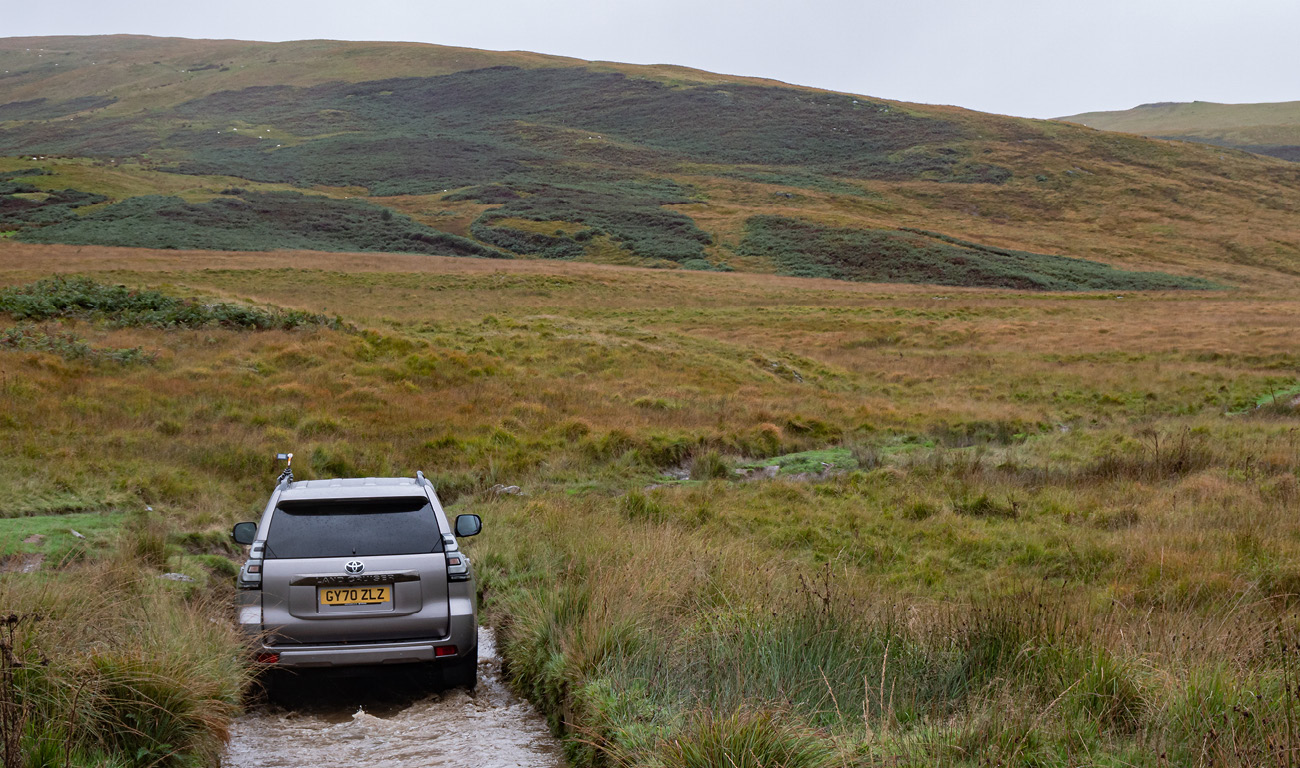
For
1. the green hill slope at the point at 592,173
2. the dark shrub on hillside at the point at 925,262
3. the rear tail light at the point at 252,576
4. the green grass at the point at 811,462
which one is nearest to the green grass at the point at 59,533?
the rear tail light at the point at 252,576

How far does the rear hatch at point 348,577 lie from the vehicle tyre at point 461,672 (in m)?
0.37

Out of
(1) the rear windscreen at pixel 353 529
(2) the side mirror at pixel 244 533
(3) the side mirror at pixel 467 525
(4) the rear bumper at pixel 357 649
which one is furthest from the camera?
(3) the side mirror at pixel 467 525

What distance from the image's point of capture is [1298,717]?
13.5ft

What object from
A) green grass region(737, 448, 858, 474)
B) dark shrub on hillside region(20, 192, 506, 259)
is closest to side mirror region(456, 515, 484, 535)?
green grass region(737, 448, 858, 474)

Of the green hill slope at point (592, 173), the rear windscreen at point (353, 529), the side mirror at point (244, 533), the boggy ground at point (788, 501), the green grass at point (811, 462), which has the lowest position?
the green grass at point (811, 462)

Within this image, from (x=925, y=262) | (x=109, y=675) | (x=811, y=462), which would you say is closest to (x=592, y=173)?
(x=925, y=262)

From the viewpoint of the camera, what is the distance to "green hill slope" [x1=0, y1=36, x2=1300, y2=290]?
244 feet

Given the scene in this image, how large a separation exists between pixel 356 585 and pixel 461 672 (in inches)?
42.7

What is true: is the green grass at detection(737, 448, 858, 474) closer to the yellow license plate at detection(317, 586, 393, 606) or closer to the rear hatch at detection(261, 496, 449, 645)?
the rear hatch at detection(261, 496, 449, 645)

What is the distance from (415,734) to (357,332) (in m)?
21.3

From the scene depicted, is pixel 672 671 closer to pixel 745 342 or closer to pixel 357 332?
pixel 357 332

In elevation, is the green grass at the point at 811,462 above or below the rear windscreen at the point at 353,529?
below

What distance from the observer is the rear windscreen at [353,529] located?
702cm

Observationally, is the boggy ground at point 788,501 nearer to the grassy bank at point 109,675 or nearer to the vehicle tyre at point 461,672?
the grassy bank at point 109,675
